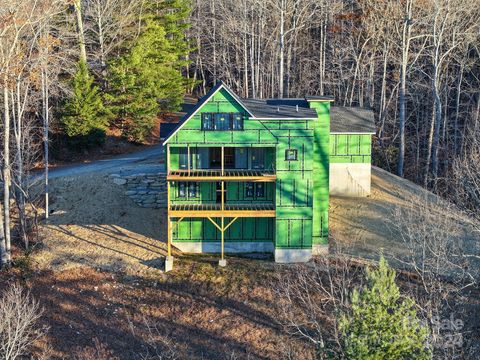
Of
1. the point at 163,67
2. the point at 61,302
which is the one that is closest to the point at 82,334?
the point at 61,302

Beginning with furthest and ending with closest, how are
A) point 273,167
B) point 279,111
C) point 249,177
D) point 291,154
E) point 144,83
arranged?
point 144,83 → point 273,167 → point 279,111 → point 291,154 → point 249,177

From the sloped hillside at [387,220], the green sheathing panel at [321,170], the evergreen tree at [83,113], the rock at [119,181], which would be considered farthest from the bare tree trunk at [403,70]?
the evergreen tree at [83,113]

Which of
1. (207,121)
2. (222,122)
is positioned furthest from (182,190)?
(222,122)

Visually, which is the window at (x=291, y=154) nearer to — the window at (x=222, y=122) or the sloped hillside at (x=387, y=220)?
the window at (x=222, y=122)

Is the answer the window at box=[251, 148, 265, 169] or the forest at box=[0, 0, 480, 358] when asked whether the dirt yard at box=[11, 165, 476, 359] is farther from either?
the window at box=[251, 148, 265, 169]

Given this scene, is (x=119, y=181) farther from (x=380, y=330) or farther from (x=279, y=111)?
(x=380, y=330)

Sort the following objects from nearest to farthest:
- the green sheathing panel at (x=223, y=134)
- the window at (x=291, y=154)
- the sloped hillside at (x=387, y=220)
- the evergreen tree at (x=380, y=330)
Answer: the evergreen tree at (x=380, y=330)
the green sheathing panel at (x=223, y=134)
the window at (x=291, y=154)
the sloped hillside at (x=387, y=220)
